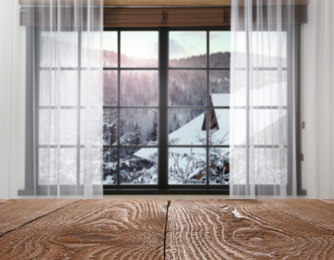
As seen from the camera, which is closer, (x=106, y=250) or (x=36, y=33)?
(x=106, y=250)

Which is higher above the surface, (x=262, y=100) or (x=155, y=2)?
(x=155, y=2)

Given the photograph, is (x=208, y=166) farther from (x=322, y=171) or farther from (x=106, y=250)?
(x=106, y=250)

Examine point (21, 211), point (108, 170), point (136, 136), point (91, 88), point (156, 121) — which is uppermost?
point (91, 88)

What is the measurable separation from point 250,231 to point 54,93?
280cm

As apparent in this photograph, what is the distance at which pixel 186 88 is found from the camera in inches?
137

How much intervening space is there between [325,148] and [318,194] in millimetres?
352

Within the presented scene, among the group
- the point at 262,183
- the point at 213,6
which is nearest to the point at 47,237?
the point at 262,183

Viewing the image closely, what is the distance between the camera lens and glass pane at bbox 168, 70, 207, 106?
3.46m

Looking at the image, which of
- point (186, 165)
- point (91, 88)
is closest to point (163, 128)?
point (186, 165)

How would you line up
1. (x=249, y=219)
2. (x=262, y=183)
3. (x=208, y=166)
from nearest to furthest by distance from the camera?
(x=249, y=219) → (x=262, y=183) → (x=208, y=166)

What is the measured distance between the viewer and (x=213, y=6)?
3277mm

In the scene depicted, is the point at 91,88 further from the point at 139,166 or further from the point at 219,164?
the point at 219,164

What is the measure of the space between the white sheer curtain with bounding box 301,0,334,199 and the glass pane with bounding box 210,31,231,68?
0.64 meters

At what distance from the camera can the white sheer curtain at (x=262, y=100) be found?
10.4 ft
